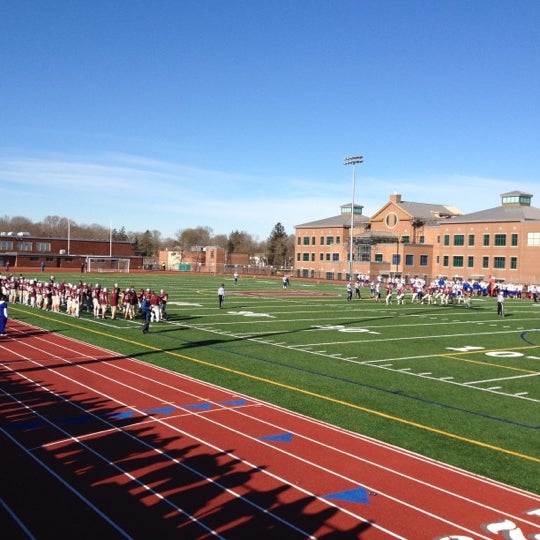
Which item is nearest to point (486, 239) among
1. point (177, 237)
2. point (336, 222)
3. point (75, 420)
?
point (336, 222)

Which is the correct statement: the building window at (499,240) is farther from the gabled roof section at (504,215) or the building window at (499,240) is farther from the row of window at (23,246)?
the row of window at (23,246)

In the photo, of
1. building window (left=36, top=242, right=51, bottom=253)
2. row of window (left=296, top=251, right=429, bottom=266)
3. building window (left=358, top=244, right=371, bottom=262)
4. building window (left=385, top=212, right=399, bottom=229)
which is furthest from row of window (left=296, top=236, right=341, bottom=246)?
building window (left=36, top=242, right=51, bottom=253)

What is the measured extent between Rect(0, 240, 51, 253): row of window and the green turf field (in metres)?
55.3

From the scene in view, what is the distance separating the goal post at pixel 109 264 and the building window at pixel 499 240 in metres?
43.0

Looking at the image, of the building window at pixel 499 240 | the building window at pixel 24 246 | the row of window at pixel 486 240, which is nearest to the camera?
the row of window at pixel 486 240

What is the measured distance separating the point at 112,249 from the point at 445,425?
8420cm

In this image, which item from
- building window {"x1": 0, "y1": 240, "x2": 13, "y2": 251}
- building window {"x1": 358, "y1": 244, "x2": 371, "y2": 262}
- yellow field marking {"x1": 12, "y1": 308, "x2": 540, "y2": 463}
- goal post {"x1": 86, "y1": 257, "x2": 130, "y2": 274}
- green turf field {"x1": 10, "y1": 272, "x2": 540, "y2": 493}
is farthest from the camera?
building window {"x1": 0, "y1": 240, "x2": 13, "y2": 251}

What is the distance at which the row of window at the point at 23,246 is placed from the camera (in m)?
81.3

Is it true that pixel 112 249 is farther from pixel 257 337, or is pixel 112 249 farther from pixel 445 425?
pixel 445 425

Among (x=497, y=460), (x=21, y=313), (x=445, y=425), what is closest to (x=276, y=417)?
(x=445, y=425)

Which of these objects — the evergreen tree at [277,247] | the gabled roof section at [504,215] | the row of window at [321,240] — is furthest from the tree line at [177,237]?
the gabled roof section at [504,215]

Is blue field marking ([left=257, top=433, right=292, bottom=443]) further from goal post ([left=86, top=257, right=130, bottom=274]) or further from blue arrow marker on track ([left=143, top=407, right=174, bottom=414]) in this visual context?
goal post ([left=86, top=257, right=130, bottom=274])

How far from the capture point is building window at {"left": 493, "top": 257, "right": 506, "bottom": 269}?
63.6m

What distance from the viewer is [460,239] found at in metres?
A: 68.8
